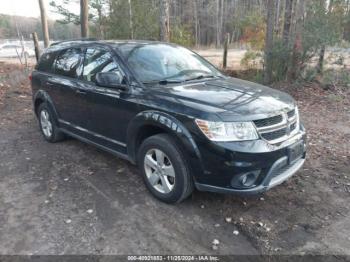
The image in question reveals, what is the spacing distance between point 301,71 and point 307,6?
184 centimetres

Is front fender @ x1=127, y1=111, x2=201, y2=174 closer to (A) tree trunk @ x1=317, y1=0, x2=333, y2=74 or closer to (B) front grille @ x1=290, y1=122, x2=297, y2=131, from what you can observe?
(B) front grille @ x1=290, y1=122, x2=297, y2=131

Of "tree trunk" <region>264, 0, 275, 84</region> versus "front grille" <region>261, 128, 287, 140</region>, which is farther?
"tree trunk" <region>264, 0, 275, 84</region>

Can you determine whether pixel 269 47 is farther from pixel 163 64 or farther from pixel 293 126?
pixel 293 126

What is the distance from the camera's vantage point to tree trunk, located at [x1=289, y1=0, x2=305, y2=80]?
902 cm

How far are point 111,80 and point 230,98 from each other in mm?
1387

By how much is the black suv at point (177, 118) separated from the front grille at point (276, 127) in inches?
0.4

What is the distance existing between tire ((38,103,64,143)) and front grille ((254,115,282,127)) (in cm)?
358

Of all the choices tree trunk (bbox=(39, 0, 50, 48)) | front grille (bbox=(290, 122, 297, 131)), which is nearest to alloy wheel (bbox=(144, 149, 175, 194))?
front grille (bbox=(290, 122, 297, 131))

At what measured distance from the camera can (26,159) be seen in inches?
199

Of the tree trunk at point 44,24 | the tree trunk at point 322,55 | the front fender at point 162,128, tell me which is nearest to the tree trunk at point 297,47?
the tree trunk at point 322,55

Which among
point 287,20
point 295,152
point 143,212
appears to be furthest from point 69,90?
point 287,20

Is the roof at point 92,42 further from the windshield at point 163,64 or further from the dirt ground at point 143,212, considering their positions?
the dirt ground at point 143,212

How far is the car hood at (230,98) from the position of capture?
3141mm

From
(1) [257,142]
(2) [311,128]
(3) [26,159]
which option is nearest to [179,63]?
(1) [257,142]
